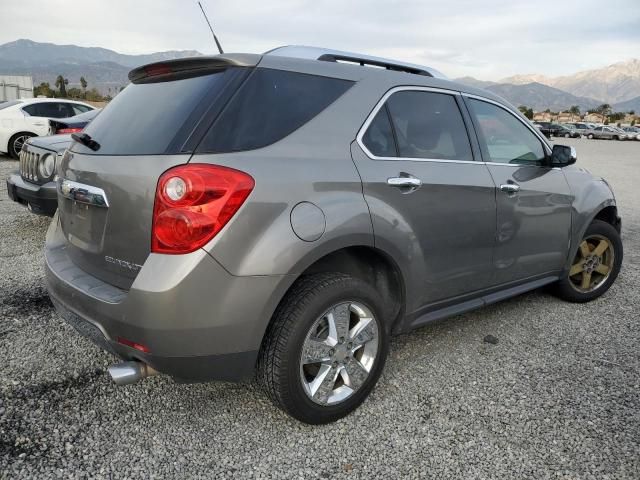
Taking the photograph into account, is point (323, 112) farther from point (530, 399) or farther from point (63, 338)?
point (63, 338)

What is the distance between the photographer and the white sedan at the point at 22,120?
39.0 ft

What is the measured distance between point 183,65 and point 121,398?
172 centimetres

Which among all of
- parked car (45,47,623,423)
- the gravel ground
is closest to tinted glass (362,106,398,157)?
parked car (45,47,623,423)

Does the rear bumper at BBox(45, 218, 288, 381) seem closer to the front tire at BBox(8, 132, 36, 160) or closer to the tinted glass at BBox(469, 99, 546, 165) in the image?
the tinted glass at BBox(469, 99, 546, 165)

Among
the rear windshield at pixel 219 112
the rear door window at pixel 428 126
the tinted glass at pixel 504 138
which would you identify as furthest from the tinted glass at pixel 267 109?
the tinted glass at pixel 504 138

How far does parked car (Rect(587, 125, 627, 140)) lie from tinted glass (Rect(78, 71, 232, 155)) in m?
57.4

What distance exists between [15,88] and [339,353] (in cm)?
3147

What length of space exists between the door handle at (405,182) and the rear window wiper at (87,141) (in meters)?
1.45

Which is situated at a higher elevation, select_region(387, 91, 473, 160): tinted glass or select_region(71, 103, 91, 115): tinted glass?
select_region(387, 91, 473, 160): tinted glass

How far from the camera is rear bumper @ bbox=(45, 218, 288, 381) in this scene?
2020mm

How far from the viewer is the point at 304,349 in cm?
234

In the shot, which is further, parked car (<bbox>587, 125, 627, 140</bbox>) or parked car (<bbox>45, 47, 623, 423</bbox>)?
parked car (<bbox>587, 125, 627, 140</bbox>)

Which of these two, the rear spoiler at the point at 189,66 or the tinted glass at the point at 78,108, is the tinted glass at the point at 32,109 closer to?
the tinted glass at the point at 78,108

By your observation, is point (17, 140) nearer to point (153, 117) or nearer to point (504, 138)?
point (153, 117)
